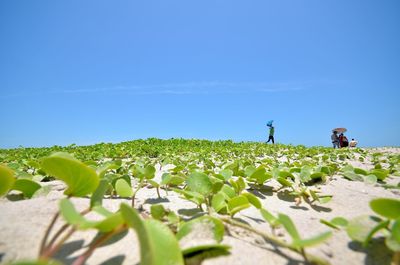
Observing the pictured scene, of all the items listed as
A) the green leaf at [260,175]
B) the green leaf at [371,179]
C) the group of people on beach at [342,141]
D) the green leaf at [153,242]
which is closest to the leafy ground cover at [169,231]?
the green leaf at [153,242]

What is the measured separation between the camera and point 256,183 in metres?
2.09

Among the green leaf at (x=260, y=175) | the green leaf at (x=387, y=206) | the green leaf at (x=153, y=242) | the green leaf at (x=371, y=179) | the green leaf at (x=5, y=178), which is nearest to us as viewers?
the green leaf at (x=153, y=242)

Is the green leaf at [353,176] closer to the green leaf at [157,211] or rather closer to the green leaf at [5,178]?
the green leaf at [157,211]

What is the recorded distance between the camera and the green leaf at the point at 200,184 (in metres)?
1.36

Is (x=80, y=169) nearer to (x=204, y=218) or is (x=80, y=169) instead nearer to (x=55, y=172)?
(x=55, y=172)

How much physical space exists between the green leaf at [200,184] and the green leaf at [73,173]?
0.57m

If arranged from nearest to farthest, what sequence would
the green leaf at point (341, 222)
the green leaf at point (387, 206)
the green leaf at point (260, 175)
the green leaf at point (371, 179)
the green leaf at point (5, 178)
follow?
the green leaf at point (387, 206) → the green leaf at point (5, 178) → the green leaf at point (341, 222) → the green leaf at point (260, 175) → the green leaf at point (371, 179)

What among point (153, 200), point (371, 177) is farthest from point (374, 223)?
point (371, 177)

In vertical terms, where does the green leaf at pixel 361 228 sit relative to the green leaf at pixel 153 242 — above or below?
below

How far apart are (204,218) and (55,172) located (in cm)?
56

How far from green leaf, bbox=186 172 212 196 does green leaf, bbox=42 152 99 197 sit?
0.57 m

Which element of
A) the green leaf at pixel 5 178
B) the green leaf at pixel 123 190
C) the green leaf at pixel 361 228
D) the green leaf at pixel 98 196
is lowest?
the green leaf at pixel 361 228

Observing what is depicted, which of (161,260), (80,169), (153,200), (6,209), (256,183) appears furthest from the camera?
(256,183)

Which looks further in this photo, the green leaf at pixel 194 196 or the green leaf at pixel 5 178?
the green leaf at pixel 194 196
